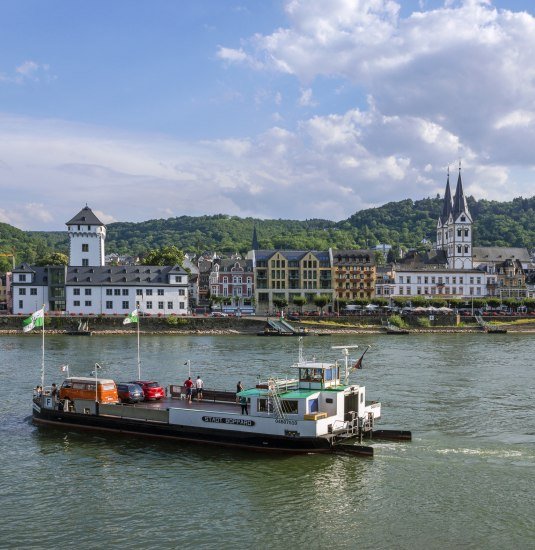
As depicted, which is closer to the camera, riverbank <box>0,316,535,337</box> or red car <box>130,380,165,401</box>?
red car <box>130,380,165,401</box>

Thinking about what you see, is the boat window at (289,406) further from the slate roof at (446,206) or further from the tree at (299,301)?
the slate roof at (446,206)

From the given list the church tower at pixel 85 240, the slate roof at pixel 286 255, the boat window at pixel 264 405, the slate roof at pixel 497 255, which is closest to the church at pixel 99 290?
the church tower at pixel 85 240

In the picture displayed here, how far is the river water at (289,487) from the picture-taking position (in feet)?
74.0

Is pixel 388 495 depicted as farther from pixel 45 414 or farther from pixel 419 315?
pixel 419 315

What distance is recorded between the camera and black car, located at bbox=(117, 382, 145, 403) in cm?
3756

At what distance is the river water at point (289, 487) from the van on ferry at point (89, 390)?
202 cm

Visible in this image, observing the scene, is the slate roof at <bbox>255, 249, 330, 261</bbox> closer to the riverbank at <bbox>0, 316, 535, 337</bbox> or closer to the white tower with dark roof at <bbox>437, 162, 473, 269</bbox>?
the riverbank at <bbox>0, 316, 535, 337</bbox>

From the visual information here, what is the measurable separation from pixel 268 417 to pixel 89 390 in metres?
10.7

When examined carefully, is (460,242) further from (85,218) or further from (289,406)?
(289,406)

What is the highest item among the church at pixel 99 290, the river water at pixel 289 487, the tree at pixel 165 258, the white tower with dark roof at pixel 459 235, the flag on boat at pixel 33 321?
the white tower with dark roof at pixel 459 235

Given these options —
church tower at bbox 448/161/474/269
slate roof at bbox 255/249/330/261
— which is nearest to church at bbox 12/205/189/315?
slate roof at bbox 255/249/330/261

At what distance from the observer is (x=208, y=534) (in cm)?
2264

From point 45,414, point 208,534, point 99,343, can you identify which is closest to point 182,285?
point 99,343

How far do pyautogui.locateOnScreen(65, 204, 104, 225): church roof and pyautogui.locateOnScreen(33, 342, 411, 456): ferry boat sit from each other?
82.9 metres
